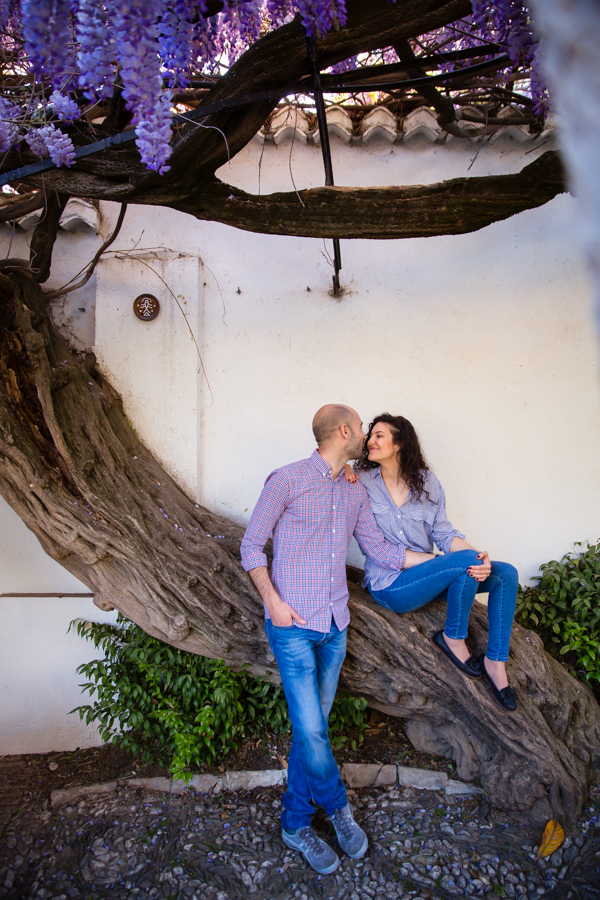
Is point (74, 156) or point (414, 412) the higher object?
point (74, 156)

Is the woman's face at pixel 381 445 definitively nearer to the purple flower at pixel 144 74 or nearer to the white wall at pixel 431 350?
the white wall at pixel 431 350

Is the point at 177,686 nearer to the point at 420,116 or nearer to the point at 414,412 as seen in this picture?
the point at 414,412

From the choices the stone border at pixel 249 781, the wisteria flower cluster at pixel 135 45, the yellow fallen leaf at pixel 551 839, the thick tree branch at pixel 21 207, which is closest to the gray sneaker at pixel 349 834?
the stone border at pixel 249 781

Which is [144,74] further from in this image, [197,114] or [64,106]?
[64,106]

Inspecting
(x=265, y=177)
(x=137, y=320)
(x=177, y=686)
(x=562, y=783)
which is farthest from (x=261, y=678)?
(x=265, y=177)

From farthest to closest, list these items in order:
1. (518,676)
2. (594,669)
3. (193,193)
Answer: (594,669)
(518,676)
(193,193)

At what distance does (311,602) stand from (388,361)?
1.79 metres

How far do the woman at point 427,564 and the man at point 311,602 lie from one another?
262mm

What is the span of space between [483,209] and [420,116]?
158 cm

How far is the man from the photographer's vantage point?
2463mm

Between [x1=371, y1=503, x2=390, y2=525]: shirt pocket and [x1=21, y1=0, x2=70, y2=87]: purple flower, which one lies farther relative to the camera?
[x1=371, y1=503, x2=390, y2=525]: shirt pocket

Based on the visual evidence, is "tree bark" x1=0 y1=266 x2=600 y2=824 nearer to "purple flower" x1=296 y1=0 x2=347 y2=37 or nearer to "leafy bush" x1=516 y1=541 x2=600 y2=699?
"leafy bush" x1=516 y1=541 x2=600 y2=699

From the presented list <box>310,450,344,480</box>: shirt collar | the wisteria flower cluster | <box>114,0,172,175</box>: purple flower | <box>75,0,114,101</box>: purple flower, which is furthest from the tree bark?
<box>75,0,114,101</box>: purple flower

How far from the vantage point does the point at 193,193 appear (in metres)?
2.45
